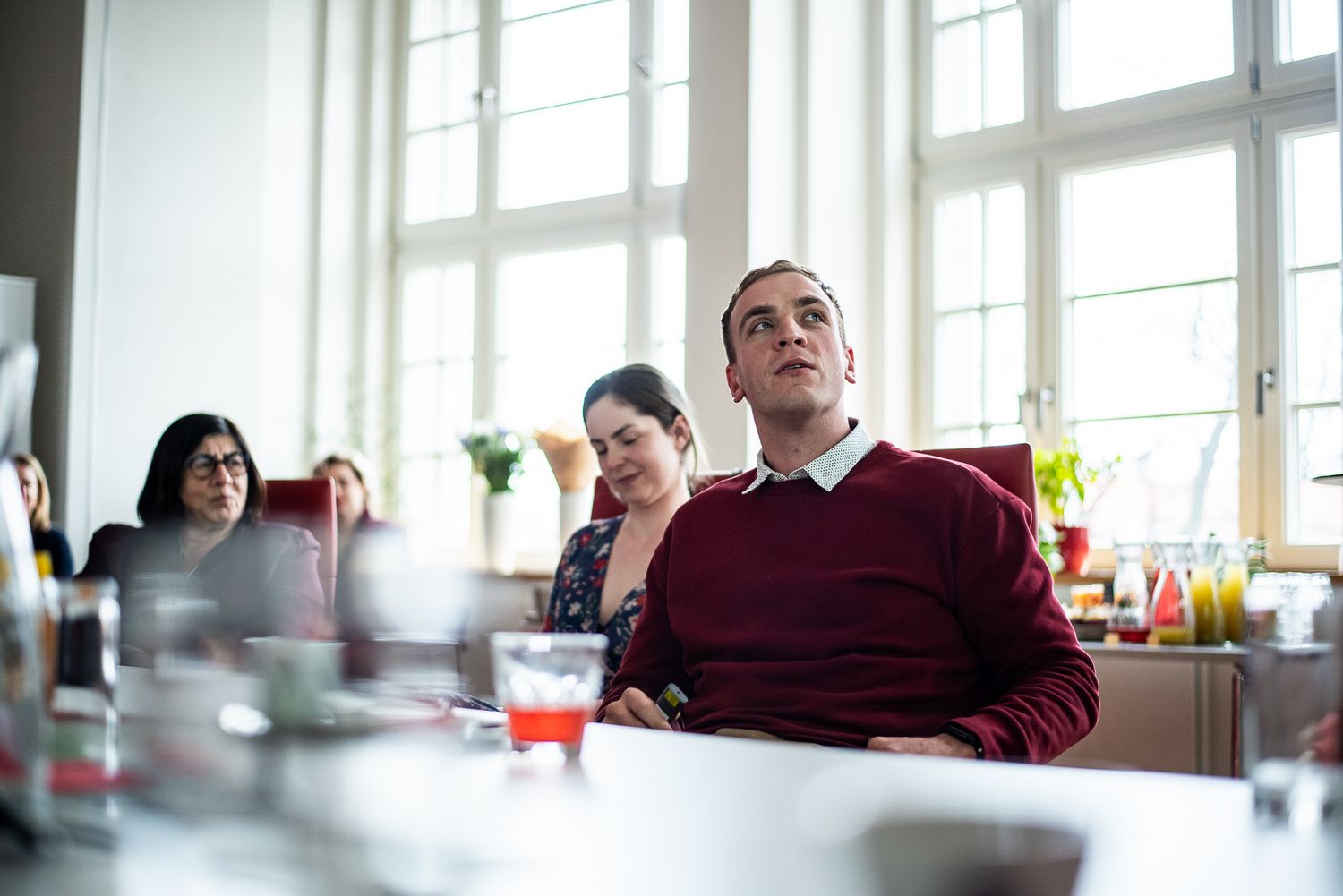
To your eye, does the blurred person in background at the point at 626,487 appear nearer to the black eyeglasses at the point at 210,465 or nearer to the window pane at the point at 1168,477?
the black eyeglasses at the point at 210,465

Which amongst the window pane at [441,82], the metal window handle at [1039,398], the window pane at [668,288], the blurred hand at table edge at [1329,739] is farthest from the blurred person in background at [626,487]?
the window pane at [441,82]

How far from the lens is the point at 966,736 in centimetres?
144

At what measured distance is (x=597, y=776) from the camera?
0.84m

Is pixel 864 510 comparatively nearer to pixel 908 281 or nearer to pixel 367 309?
pixel 908 281

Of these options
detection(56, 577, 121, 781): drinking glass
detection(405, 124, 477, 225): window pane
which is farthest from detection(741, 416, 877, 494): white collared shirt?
detection(405, 124, 477, 225): window pane

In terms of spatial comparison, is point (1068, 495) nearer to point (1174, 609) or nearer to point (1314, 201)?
point (1174, 609)

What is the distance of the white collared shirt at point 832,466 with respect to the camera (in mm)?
1750

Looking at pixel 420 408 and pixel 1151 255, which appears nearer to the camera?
pixel 1151 255

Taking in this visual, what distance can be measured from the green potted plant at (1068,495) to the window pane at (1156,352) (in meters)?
0.27

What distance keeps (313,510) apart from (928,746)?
2429 millimetres

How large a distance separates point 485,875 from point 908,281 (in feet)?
13.7

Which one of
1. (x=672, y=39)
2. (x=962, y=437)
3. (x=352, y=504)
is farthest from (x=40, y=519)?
(x=962, y=437)

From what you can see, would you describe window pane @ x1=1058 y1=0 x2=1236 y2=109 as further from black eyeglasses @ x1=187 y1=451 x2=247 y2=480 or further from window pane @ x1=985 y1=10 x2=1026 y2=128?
black eyeglasses @ x1=187 y1=451 x2=247 y2=480

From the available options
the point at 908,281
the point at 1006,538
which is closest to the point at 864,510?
the point at 1006,538
